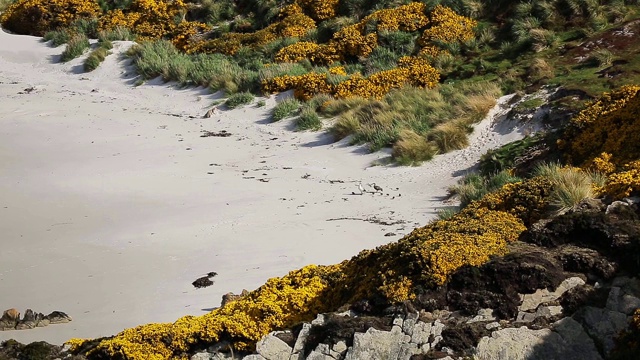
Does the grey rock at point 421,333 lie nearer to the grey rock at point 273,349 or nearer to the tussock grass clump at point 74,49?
the grey rock at point 273,349

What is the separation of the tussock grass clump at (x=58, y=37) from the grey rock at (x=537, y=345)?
1856cm

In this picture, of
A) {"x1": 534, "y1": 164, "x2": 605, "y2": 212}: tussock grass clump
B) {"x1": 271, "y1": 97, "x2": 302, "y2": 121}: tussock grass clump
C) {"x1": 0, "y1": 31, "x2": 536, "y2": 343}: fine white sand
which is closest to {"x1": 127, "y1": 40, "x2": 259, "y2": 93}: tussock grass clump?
{"x1": 0, "y1": 31, "x2": 536, "y2": 343}: fine white sand

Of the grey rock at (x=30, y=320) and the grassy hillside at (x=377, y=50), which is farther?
the grassy hillside at (x=377, y=50)

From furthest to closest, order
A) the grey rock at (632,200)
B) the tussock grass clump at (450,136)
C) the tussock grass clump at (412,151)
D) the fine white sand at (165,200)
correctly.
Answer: the tussock grass clump at (450,136)
the tussock grass clump at (412,151)
the fine white sand at (165,200)
the grey rock at (632,200)

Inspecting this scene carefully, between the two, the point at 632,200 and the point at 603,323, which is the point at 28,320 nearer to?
the point at 603,323

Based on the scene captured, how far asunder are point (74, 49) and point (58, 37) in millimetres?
1351

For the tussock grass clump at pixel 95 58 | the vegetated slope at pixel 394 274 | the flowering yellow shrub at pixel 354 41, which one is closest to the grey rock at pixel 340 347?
the vegetated slope at pixel 394 274

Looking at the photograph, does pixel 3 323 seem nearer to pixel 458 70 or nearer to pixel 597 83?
pixel 597 83

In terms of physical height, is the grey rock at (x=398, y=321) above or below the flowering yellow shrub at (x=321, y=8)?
above

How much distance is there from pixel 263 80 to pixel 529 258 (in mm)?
Answer: 12308

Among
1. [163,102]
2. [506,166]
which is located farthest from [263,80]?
[506,166]

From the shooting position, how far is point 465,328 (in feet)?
19.9

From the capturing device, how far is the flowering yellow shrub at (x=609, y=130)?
9.99 meters

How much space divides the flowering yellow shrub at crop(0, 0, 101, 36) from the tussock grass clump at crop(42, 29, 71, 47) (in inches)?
32.1
